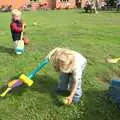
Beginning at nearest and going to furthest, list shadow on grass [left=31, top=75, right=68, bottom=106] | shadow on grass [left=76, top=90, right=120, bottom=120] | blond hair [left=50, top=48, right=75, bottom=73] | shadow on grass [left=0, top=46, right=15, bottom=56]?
blond hair [left=50, top=48, right=75, bottom=73] → shadow on grass [left=76, top=90, right=120, bottom=120] → shadow on grass [left=31, top=75, right=68, bottom=106] → shadow on grass [left=0, top=46, right=15, bottom=56]

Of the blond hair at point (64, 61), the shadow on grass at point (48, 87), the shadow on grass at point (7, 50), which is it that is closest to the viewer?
the blond hair at point (64, 61)

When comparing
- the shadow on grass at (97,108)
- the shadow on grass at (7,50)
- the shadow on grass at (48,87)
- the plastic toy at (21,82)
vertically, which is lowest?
the shadow on grass at (97,108)

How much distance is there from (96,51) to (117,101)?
9.77 ft

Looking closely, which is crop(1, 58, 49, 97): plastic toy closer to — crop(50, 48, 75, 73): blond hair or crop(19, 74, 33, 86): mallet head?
crop(19, 74, 33, 86): mallet head

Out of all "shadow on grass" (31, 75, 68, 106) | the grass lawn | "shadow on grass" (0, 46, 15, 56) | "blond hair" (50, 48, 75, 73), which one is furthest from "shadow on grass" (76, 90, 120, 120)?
"shadow on grass" (0, 46, 15, 56)

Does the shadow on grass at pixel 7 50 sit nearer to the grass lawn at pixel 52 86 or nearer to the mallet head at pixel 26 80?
the grass lawn at pixel 52 86

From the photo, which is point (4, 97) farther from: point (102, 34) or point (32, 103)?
point (102, 34)

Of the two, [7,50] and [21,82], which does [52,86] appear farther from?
[7,50]

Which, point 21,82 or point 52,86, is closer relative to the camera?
point 21,82

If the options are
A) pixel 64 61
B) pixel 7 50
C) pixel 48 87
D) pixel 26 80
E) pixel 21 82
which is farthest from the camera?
pixel 7 50

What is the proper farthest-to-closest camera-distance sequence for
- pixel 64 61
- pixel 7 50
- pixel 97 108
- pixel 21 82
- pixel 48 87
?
pixel 7 50, pixel 48 87, pixel 21 82, pixel 97 108, pixel 64 61

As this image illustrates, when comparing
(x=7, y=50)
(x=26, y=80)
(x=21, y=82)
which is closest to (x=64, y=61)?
(x=26, y=80)

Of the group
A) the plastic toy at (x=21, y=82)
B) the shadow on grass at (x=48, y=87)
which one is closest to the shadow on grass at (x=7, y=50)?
the shadow on grass at (x=48, y=87)

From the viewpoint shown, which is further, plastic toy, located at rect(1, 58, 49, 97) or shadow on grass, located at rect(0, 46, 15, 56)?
shadow on grass, located at rect(0, 46, 15, 56)
